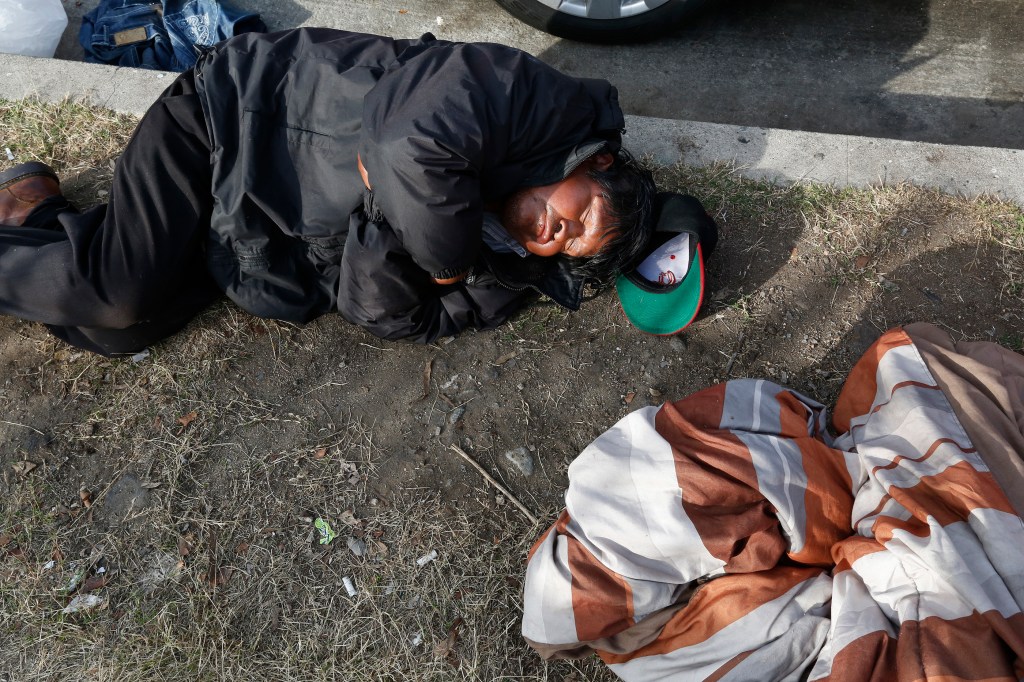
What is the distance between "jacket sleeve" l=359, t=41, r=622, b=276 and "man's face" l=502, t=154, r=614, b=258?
5 cm

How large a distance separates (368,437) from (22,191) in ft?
5.30

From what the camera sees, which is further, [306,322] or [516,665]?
[306,322]

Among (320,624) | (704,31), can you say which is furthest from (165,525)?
(704,31)

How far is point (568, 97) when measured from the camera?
2.11m

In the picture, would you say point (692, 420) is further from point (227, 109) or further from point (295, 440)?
point (227, 109)

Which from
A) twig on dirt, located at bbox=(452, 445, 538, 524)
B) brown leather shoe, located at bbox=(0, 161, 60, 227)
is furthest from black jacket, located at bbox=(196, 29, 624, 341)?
brown leather shoe, located at bbox=(0, 161, 60, 227)

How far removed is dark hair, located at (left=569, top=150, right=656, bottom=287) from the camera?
2197 millimetres

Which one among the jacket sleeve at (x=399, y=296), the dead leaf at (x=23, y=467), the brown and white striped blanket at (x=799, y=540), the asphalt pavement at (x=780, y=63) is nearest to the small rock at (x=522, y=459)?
the brown and white striped blanket at (x=799, y=540)

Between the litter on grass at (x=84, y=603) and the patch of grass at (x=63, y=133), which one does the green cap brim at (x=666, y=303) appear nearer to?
the litter on grass at (x=84, y=603)

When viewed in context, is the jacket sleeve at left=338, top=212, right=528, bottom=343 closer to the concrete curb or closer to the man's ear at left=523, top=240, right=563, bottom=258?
the man's ear at left=523, top=240, right=563, bottom=258

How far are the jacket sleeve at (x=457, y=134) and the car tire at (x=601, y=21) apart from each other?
1565 mm

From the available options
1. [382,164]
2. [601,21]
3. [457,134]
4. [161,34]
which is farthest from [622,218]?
[161,34]

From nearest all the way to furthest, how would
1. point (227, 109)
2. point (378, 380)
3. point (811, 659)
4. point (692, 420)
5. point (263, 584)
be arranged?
point (811, 659)
point (692, 420)
point (263, 584)
point (227, 109)
point (378, 380)

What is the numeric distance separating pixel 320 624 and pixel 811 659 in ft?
4.52
